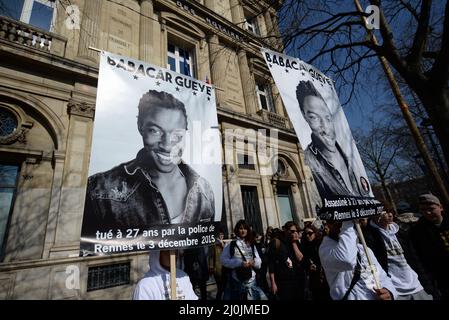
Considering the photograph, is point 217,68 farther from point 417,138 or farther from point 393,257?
point 393,257

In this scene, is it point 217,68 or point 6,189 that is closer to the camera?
point 6,189

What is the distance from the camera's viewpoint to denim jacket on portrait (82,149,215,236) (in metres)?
1.93

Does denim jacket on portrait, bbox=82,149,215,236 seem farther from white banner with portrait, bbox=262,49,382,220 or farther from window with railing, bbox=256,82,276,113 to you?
window with railing, bbox=256,82,276,113

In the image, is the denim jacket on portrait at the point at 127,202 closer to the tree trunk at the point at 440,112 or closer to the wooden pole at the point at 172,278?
the wooden pole at the point at 172,278

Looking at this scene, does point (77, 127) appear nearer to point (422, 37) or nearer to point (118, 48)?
point (118, 48)

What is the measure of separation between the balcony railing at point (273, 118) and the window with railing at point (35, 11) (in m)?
9.20

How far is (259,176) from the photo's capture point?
433 inches

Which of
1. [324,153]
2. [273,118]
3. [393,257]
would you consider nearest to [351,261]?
[324,153]

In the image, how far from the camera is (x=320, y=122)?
9.49 ft

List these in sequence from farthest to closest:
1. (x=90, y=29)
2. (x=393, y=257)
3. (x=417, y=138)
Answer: (x=90, y=29), (x=417, y=138), (x=393, y=257)

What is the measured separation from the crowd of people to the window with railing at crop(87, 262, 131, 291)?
2.37 m

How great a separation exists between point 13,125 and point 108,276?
15.5 feet
